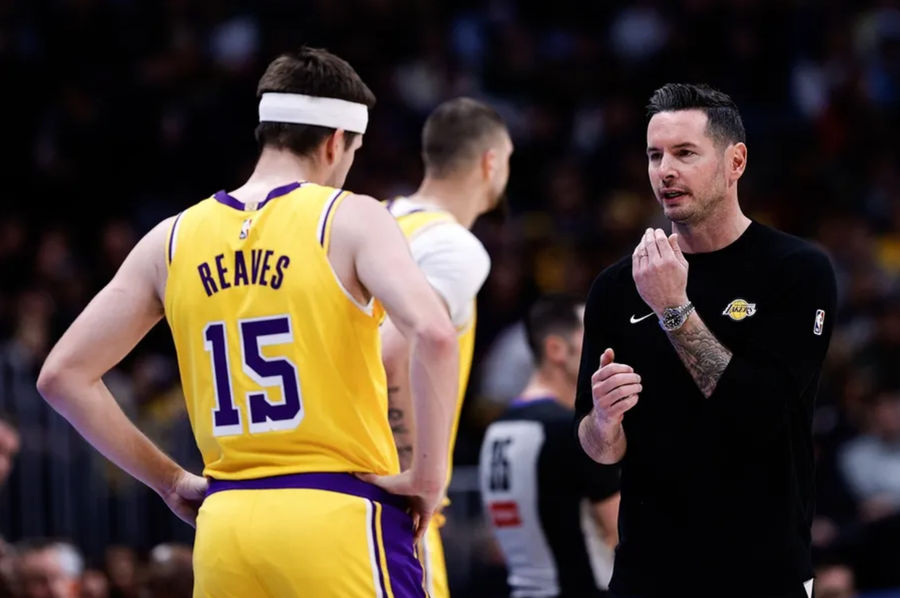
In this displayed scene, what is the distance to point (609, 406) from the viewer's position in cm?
495

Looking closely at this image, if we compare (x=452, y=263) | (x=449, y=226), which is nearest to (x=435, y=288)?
(x=452, y=263)

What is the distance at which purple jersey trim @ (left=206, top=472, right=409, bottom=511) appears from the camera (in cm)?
496

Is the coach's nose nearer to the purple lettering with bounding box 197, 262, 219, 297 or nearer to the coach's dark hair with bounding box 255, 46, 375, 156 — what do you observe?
the coach's dark hair with bounding box 255, 46, 375, 156

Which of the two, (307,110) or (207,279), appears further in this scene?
(307,110)

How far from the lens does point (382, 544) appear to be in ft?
16.4

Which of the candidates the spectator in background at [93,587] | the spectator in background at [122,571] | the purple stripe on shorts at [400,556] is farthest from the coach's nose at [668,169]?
the spectator in background at [93,587]

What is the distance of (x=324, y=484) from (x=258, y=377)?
0.43m

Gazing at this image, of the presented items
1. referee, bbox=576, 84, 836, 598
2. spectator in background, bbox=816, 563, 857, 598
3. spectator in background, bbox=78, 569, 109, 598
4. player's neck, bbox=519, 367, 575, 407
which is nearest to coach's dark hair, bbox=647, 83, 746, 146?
referee, bbox=576, 84, 836, 598

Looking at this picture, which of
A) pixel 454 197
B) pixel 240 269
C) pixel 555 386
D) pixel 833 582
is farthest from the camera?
pixel 833 582

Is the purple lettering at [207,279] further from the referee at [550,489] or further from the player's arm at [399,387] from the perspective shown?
the referee at [550,489]

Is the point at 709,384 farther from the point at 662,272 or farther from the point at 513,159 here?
the point at 513,159

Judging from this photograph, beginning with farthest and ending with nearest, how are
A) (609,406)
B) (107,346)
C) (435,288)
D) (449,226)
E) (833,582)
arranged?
(833,582), (449,226), (435,288), (107,346), (609,406)

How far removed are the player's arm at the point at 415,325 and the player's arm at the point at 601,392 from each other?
1.61ft

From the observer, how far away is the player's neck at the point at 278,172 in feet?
17.2
